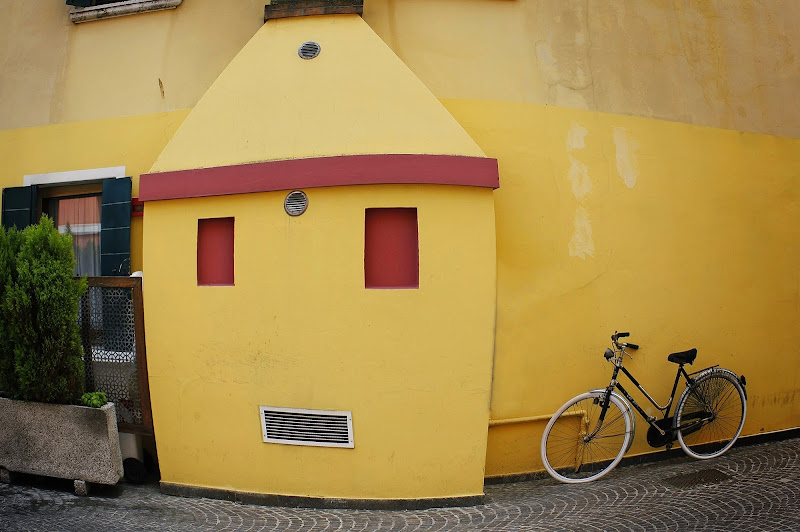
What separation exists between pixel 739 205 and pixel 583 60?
91.4 inches

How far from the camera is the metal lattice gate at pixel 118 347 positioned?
227 inches

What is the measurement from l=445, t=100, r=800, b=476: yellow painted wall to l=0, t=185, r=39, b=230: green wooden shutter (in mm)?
4739

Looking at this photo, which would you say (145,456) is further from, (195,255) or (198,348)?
(195,255)

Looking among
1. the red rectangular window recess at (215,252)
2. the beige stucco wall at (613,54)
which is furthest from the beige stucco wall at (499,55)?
the red rectangular window recess at (215,252)

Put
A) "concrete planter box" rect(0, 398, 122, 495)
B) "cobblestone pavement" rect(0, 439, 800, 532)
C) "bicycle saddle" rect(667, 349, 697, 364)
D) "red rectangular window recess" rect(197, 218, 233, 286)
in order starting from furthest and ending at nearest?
"bicycle saddle" rect(667, 349, 697, 364) < "red rectangular window recess" rect(197, 218, 233, 286) < "concrete planter box" rect(0, 398, 122, 495) < "cobblestone pavement" rect(0, 439, 800, 532)

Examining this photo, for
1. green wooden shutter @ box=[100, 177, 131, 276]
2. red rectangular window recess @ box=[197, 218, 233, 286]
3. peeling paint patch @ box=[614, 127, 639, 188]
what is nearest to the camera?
red rectangular window recess @ box=[197, 218, 233, 286]

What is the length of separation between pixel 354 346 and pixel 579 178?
9.09 feet

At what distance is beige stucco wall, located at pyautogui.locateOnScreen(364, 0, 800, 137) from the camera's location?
238 inches

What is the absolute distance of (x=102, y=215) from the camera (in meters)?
6.51

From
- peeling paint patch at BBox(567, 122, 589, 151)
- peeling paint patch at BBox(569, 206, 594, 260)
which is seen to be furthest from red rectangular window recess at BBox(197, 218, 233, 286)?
peeling paint patch at BBox(567, 122, 589, 151)

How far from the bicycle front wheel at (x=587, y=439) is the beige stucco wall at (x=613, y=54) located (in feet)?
9.77

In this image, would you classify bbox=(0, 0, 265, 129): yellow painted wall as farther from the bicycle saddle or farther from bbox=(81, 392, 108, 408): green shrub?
the bicycle saddle

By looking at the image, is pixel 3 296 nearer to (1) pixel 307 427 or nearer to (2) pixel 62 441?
(2) pixel 62 441

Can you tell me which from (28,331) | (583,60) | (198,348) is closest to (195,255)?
(198,348)
